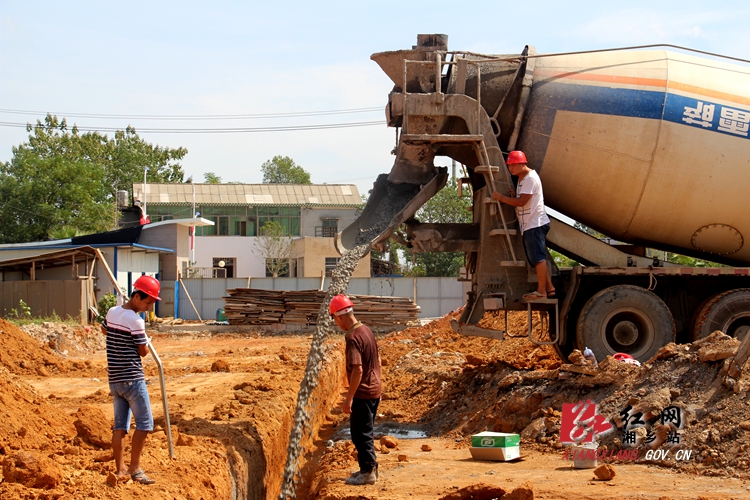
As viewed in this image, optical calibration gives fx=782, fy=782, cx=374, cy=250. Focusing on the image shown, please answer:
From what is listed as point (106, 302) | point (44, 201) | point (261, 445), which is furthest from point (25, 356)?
point (44, 201)

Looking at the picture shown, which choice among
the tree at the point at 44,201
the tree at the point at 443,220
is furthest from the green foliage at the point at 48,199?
the tree at the point at 443,220

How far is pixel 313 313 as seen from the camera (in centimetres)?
2639

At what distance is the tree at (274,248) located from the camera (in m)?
48.4

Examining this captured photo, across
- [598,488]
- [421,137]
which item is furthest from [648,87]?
[598,488]

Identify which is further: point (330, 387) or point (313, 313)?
point (313, 313)

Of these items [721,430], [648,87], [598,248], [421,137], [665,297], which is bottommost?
[721,430]

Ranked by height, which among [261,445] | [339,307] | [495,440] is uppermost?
[339,307]

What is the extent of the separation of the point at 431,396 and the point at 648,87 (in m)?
5.35

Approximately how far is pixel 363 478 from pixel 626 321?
189 inches

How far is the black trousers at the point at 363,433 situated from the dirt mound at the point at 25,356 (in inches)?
366

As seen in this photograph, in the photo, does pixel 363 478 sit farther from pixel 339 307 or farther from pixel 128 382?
pixel 128 382

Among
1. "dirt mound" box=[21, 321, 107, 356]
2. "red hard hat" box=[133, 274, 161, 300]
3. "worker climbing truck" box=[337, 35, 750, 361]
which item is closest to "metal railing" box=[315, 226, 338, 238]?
"dirt mound" box=[21, 321, 107, 356]

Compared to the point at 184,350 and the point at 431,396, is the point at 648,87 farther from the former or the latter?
the point at 184,350

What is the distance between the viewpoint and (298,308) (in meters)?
26.6
